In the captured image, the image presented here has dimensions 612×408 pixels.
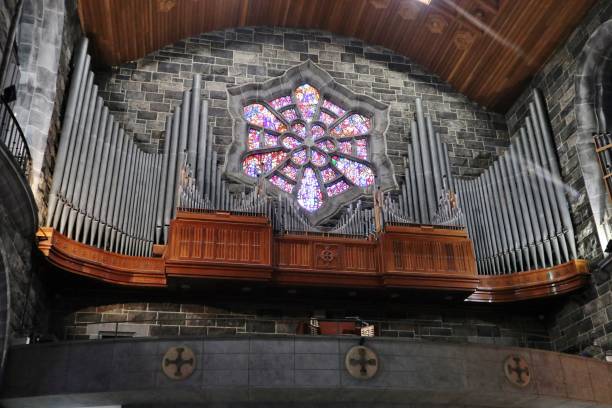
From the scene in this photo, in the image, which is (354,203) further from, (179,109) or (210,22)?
(210,22)

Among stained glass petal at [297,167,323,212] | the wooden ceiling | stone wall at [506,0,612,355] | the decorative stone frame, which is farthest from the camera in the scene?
stained glass petal at [297,167,323,212]

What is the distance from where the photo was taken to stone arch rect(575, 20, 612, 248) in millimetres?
14039

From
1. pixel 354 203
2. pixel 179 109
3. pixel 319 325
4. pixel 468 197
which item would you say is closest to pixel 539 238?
pixel 468 197

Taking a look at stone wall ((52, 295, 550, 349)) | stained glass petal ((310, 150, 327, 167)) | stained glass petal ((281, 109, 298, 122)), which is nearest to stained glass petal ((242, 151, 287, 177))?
stained glass petal ((310, 150, 327, 167))

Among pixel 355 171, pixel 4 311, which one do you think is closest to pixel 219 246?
pixel 4 311

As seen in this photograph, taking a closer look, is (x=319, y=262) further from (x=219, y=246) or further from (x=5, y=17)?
(x=5, y=17)

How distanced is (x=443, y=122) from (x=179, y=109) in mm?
6548

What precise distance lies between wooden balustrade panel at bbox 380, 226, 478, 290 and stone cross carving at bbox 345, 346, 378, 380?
121 inches

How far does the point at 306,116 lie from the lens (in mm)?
17312

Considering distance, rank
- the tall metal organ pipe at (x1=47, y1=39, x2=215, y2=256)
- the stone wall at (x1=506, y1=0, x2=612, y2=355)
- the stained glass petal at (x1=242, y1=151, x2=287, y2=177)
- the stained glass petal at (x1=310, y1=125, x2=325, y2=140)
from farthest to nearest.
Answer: the stained glass petal at (x1=310, y1=125, x2=325, y2=140), the stained glass petal at (x1=242, y1=151, x2=287, y2=177), the stone wall at (x1=506, y1=0, x2=612, y2=355), the tall metal organ pipe at (x1=47, y1=39, x2=215, y2=256)

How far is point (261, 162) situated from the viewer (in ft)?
53.4

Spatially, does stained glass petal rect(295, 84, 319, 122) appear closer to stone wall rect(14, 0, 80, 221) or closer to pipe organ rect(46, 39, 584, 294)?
pipe organ rect(46, 39, 584, 294)

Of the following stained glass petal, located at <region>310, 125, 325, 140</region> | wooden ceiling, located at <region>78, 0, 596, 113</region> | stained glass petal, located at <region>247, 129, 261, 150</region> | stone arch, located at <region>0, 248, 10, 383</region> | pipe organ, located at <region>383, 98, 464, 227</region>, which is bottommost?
stone arch, located at <region>0, 248, 10, 383</region>

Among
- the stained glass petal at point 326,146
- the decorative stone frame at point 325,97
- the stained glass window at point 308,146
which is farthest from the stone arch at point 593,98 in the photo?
the stained glass petal at point 326,146
